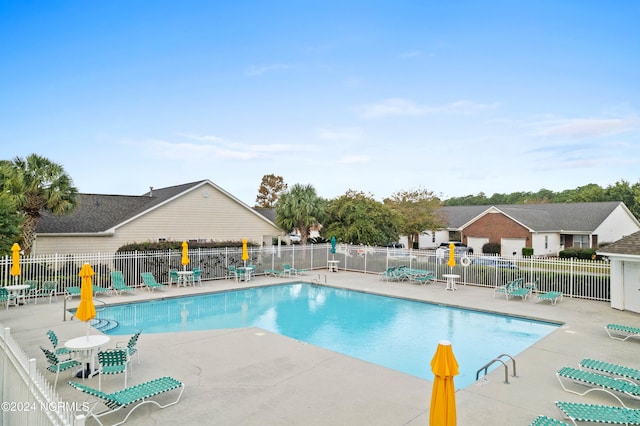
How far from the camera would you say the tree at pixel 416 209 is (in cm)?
3934

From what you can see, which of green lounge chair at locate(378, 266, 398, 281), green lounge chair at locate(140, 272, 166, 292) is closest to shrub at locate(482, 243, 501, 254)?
green lounge chair at locate(378, 266, 398, 281)

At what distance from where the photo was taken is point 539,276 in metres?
18.0

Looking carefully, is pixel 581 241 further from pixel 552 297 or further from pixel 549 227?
pixel 552 297

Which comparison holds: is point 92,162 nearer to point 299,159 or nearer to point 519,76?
point 299,159

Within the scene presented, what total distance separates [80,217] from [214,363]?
20.5m

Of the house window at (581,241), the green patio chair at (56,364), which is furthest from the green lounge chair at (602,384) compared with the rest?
the house window at (581,241)

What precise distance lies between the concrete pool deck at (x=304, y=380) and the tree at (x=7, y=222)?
4.29m

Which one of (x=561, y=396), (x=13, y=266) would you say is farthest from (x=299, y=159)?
(x=561, y=396)

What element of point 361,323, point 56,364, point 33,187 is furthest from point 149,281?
point 56,364

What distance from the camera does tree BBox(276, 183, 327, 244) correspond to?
30625mm

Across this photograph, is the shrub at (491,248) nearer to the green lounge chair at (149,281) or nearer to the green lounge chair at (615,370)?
the green lounge chair at (149,281)

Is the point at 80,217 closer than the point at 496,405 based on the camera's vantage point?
No

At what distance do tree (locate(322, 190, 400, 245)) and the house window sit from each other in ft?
67.2

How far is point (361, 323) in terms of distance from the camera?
578 inches
